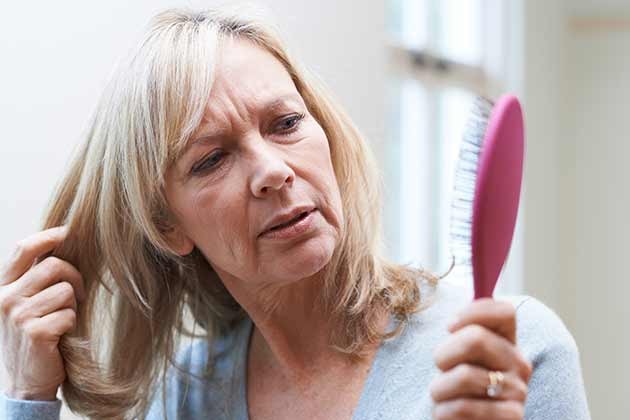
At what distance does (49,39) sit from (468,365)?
1.03 meters

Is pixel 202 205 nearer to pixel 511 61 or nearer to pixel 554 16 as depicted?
pixel 511 61

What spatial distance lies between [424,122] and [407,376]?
2063 mm

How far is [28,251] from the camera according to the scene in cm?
132

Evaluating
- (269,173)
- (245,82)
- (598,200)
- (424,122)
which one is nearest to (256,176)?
(269,173)

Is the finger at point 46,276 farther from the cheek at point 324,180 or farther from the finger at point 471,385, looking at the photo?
the finger at point 471,385

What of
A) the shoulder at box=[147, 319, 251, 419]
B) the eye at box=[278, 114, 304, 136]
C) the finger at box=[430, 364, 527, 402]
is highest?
the eye at box=[278, 114, 304, 136]

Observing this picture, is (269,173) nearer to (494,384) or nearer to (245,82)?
(245,82)

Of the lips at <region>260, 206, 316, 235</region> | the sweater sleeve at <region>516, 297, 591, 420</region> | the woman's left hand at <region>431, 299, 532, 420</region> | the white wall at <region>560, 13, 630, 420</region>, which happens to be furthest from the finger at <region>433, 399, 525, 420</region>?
the white wall at <region>560, 13, 630, 420</region>

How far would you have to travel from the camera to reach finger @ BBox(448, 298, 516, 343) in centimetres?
75

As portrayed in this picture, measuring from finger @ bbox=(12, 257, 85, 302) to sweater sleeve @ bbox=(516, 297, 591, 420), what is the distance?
606mm

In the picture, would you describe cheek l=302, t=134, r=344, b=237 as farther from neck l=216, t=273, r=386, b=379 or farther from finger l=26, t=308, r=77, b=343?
finger l=26, t=308, r=77, b=343

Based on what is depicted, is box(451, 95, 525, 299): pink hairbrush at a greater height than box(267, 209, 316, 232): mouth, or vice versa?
box(451, 95, 525, 299): pink hairbrush

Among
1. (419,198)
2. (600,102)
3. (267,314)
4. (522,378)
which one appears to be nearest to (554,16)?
(600,102)

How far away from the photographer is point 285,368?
1354 millimetres
